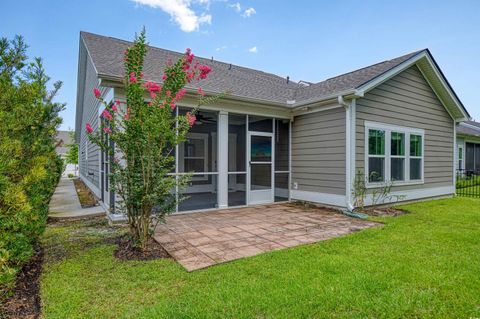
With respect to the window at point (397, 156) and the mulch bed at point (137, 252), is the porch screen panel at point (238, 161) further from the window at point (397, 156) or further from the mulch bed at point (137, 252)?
the window at point (397, 156)

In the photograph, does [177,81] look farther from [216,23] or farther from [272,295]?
[216,23]

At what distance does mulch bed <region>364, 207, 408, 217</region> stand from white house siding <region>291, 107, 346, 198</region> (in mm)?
729

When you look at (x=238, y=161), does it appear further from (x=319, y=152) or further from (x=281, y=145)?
(x=319, y=152)

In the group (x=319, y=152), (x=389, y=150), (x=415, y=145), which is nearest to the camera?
(x=319, y=152)

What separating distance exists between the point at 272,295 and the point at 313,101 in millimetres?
5714

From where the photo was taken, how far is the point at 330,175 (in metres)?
7.02

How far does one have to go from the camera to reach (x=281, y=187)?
866 cm

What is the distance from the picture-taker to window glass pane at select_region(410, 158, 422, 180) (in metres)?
8.12

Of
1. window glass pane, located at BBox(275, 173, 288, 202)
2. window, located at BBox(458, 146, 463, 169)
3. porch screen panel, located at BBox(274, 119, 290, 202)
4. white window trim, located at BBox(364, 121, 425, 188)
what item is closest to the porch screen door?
porch screen panel, located at BBox(274, 119, 290, 202)

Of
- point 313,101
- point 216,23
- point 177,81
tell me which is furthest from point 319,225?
point 216,23

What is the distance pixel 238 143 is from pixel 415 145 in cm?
550

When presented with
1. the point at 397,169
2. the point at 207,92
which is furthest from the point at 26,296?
the point at 397,169

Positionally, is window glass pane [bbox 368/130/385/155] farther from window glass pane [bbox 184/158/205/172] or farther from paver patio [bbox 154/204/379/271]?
window glass pane [bbox 184/158/205/172]

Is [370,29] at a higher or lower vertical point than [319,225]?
higher
